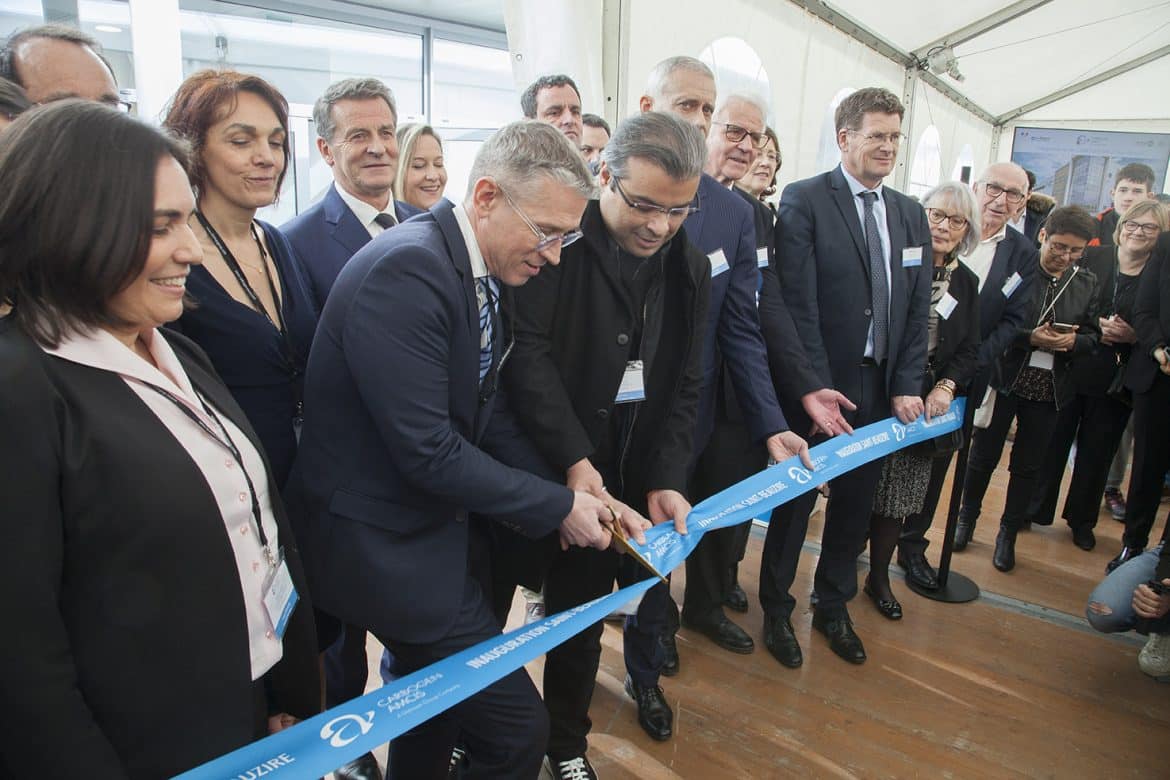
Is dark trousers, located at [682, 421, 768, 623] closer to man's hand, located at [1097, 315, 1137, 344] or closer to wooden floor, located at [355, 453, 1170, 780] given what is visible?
wooden floor, located at [355, 453, 1170, 780]

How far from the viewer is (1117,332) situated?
373 centimetres

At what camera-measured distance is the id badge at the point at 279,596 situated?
1.20 metres

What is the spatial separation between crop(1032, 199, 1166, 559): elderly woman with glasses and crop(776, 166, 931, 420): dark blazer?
1.72 metres

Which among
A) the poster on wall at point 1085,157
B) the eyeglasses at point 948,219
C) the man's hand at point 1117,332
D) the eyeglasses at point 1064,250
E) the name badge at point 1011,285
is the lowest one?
the man's hand at point 1117,332

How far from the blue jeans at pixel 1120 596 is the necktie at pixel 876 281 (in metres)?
1.39

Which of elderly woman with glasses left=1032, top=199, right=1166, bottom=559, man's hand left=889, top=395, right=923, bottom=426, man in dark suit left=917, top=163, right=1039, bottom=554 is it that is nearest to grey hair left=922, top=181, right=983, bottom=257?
man in dark suit left=917, top=163, right=1039, bottom=554

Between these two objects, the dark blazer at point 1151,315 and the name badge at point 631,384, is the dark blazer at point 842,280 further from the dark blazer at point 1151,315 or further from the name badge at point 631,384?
the dark blazer at point 1151,315

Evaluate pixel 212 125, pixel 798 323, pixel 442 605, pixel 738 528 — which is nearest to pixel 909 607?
pixel 738 528

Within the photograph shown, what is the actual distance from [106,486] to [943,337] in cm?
300

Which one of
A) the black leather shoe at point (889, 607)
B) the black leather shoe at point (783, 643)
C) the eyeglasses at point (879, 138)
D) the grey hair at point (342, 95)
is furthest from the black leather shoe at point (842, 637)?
the grey hair at point (342, 95)

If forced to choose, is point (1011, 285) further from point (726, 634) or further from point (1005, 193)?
point (726, 634)

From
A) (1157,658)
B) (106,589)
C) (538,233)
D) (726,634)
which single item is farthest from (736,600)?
(106,589)

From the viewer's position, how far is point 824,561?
297 centimetres

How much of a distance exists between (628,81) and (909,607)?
3098 millimetres
